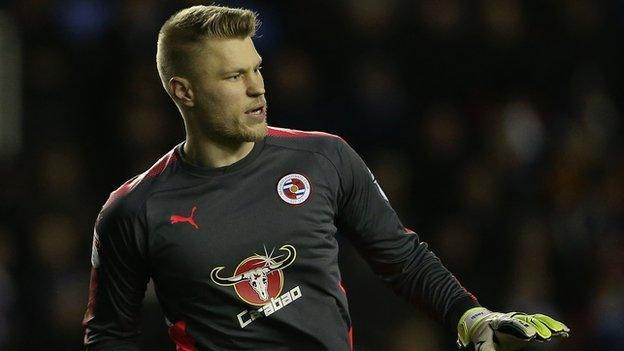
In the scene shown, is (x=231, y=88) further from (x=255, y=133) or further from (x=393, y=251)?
(x=393, y=251)

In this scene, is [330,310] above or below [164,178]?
below

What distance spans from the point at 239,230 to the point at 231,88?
46 centimetres

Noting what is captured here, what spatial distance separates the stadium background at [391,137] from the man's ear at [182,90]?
310 cm

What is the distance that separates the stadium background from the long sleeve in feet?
9.29

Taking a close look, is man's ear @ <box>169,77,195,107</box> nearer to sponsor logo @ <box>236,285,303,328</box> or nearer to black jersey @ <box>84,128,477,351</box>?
black jersey @ <box>84,128,477,351</box>

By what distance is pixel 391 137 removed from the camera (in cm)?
773

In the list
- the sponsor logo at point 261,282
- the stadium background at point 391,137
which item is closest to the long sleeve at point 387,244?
the sponsor logo at point 261,282

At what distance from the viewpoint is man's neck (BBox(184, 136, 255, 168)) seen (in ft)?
12.9

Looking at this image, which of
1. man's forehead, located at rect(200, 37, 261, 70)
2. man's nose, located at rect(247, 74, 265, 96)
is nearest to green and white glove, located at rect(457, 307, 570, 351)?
man's nose, located at rect(247, 74, 265, 96)

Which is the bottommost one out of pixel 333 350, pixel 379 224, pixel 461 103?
pixel 461 103

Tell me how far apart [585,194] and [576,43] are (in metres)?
1.15

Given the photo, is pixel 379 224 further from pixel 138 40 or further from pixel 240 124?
pixel 138 40

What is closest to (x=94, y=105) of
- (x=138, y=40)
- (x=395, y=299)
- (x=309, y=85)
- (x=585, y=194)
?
(x=138, y=40)

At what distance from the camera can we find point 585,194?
809cm
